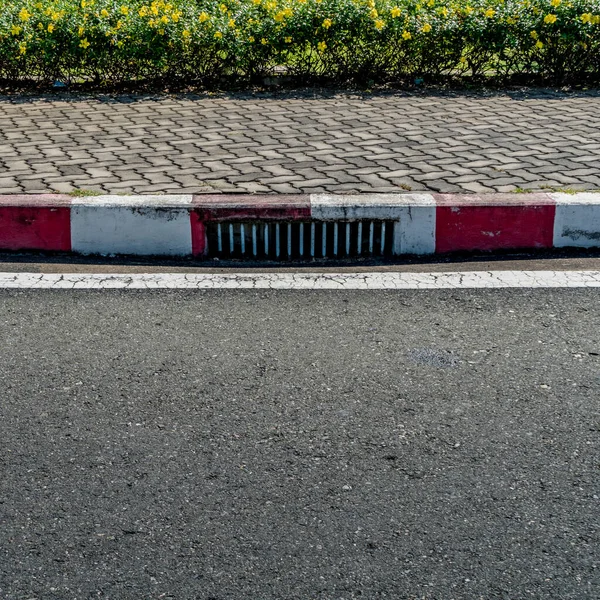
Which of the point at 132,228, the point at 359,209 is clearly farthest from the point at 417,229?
the point at 132,228

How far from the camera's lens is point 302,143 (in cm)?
685

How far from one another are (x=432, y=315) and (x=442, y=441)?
1116 millimetres

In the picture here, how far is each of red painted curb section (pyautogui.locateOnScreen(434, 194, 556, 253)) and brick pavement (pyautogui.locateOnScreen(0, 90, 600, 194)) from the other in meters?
0.49

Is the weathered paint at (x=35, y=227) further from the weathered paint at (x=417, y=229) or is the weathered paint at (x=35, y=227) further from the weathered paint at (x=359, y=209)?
the weathered paint at (x=417, y=229)

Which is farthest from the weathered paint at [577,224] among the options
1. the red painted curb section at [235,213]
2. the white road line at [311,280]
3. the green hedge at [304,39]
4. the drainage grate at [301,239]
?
the green hedge at [304,39]

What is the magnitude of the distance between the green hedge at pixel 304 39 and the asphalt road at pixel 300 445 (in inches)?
189

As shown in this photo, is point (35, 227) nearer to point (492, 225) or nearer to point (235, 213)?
point (235, 213)

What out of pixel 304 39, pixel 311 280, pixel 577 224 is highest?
pixel 304 39

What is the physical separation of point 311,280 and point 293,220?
0.61 metres

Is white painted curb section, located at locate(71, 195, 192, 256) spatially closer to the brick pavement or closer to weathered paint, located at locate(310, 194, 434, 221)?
the brick pavement

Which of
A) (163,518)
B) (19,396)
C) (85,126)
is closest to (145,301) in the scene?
(19,396)

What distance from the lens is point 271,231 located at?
5.28 m

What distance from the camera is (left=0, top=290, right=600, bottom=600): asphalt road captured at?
8.71 ft

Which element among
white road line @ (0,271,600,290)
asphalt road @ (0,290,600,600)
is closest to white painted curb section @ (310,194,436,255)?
white road line @ (0,271,600,290)
